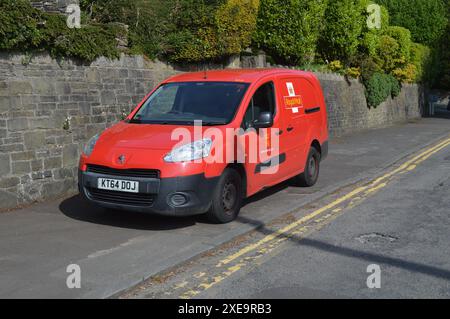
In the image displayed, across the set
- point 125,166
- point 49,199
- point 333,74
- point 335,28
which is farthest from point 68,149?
point 335,28

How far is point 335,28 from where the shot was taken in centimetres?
2244

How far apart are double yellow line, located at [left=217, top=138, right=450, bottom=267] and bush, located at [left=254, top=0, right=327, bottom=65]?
18.1 ft

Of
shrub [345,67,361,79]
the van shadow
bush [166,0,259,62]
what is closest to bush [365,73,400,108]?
shrub [345,67,361,79]

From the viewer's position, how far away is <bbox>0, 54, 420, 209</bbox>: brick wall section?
8.07m

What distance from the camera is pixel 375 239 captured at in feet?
21.4

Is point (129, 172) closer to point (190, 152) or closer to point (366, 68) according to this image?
point (190, 152)

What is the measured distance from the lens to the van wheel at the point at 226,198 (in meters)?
6.88

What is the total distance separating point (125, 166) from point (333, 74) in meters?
16.3

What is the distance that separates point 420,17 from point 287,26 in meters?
27.7

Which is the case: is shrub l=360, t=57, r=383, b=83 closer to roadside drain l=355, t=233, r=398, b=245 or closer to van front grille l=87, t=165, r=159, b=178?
roadside drain l=355, t=233, r=398, b=245

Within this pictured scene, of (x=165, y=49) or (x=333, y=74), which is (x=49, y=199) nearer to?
(x=165, y=49)
